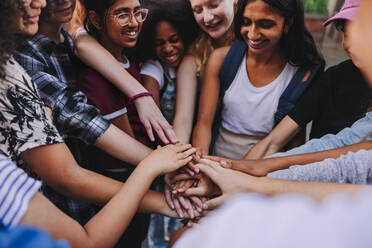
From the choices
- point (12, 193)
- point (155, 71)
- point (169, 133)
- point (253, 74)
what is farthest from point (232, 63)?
point (12, 193)

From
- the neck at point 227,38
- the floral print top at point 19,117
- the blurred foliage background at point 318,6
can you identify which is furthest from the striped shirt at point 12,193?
the blurred foliage background at point 318,6

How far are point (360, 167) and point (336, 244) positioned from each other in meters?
0.87

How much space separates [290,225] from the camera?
0.40 m

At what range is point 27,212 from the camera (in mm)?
685

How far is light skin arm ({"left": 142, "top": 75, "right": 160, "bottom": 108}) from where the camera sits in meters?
1.65

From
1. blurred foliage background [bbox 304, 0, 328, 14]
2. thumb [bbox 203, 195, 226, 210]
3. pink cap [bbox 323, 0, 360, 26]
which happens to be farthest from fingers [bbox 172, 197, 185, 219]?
blurred foliage background [bbox 304, 0, 328, 14]

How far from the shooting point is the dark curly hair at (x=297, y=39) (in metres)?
1.50

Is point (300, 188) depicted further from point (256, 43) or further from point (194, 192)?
point (256, 43)

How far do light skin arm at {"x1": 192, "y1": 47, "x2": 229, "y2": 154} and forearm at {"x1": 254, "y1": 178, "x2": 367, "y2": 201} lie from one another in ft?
1.83

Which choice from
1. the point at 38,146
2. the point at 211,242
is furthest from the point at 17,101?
the point at 211,242

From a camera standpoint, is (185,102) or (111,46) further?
(185,102)

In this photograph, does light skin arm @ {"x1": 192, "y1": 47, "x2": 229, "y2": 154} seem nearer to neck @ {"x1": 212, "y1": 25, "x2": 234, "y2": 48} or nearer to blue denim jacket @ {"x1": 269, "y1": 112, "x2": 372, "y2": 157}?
neck @ {"x1": 212, "y1": 25, "x2": 234, "y2": 48}

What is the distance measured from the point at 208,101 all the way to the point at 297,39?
607mm

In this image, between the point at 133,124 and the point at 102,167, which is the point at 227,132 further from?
the point at 102,167
